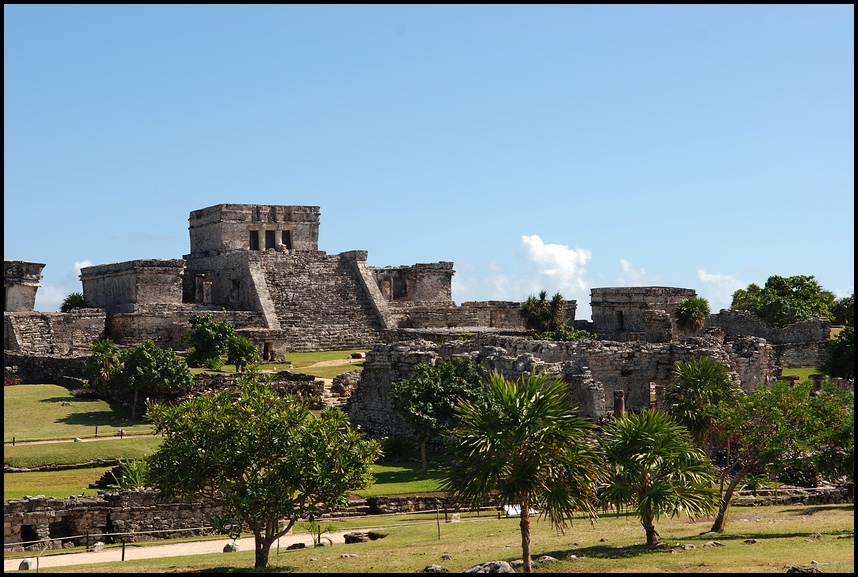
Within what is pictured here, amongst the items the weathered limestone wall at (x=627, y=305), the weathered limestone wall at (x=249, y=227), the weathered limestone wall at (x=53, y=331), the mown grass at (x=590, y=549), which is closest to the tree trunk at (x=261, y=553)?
the mown grass at (x=590, y=549)

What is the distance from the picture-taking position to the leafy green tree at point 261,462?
17.5m

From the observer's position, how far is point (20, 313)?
4019 centimetres

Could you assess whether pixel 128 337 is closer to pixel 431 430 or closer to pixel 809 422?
pixel 431 430

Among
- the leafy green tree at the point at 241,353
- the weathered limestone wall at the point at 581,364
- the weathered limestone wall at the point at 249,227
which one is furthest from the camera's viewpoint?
the weathered limestone wall at the point at 249,227

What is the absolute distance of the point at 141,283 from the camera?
150 ft

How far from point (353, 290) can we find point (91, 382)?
658 inches

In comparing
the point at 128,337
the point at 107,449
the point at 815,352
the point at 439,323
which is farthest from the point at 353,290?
the point at 107,449

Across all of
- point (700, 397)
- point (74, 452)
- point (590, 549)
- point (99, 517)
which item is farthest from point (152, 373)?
point (590, 549)

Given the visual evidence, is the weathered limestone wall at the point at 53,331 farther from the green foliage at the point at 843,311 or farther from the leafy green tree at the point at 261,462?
the green foliage at the point at 843,311

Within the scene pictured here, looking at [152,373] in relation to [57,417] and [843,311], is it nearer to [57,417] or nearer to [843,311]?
[57,417]

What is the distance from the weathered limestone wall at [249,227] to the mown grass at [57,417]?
18.5 metres

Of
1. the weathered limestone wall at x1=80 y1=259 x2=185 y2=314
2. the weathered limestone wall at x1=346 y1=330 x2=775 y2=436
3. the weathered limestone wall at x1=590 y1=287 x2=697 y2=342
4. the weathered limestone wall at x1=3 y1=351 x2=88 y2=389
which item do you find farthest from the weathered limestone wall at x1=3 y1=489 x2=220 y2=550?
the weathered limestone wall at x1=590 y1=287 x2=697 y2=342

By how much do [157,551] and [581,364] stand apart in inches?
456

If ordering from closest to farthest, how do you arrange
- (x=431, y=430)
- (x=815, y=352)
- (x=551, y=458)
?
(x=551, y=458) < (x=431, y=430) < (x=815, y=352)
